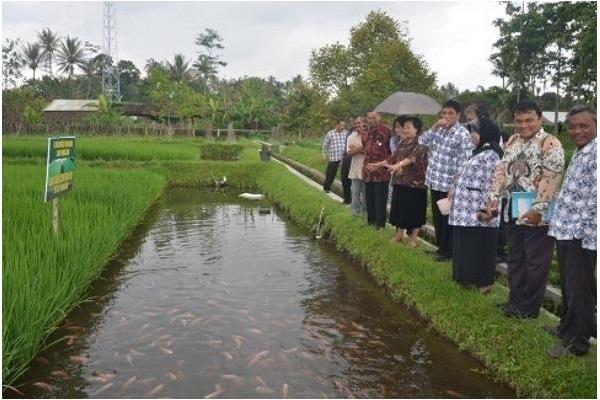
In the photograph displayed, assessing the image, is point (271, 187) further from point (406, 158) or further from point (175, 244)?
point (406, 158)

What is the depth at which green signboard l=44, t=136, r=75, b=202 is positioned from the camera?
4.82m

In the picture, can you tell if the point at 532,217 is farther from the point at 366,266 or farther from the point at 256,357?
the point at 366,266

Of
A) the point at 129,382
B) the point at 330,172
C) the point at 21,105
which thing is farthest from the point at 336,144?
the point at 21,105

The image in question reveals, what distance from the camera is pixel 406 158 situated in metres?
5.49

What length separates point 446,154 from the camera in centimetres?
490

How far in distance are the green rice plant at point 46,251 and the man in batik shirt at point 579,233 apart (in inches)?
120

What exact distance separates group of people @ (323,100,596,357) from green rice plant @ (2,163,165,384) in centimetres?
299

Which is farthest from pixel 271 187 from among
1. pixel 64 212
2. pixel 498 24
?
pixel 498 24

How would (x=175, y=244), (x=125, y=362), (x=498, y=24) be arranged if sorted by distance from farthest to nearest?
1. (x=498, y=24)
2. (x=175, y=244)
3. (x=125, y=362)

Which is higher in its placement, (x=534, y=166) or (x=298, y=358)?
(x=534, y=166)

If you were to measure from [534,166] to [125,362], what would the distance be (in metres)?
2.94

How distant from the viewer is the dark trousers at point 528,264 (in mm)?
3459

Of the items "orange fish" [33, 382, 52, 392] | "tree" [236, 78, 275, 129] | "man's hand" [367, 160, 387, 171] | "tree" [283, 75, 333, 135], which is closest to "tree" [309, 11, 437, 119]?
"tree" [283, 75, 333, 135]

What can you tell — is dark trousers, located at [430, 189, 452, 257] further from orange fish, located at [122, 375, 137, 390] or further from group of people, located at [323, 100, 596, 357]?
orange fish, located at [122, 375, 137, 390]
